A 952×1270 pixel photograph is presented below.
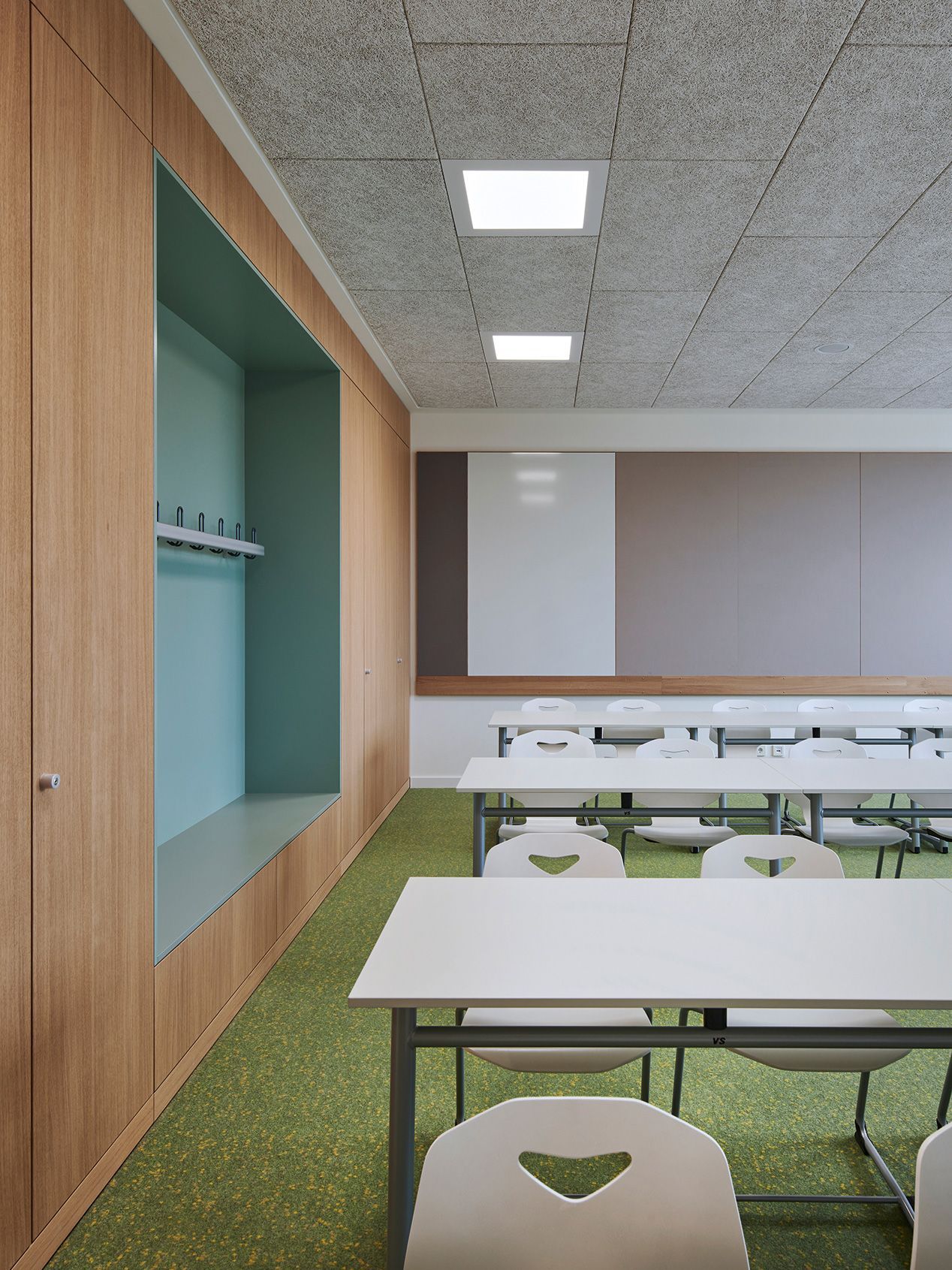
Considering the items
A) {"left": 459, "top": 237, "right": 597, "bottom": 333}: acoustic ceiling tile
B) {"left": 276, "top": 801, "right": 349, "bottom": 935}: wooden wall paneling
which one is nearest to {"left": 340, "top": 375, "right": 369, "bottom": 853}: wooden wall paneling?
{"left": 276, "top": 801, "right": 349, "bottom": 935}: wooden wall paneling

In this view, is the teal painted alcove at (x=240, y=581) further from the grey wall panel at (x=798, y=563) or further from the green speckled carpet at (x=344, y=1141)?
the grey wall panel at (x=798, y=563)

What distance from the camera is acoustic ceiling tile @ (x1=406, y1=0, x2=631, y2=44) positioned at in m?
2.11

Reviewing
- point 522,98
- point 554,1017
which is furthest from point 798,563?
point 554,1017

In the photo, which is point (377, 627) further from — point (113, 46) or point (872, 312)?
point (113, 46)

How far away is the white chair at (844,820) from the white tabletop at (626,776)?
0.27m

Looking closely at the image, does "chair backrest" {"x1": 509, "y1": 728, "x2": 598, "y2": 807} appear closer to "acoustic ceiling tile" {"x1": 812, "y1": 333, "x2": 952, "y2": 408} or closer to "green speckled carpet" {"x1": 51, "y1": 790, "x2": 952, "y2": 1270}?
"green speckled carpet" {"x1": 51, "y1": 790, "x2": 952, "y2": 1270}

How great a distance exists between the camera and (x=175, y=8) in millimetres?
2139

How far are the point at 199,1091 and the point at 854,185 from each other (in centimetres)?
380

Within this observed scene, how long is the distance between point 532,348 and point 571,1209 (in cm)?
482

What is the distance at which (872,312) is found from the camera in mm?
4398

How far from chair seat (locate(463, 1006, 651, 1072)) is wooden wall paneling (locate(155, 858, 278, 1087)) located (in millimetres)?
952

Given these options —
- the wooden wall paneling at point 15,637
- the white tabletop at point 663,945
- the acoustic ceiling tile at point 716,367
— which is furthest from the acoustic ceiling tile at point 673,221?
the white tabletop at point 663,945

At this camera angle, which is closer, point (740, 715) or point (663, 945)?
point (663, 945)

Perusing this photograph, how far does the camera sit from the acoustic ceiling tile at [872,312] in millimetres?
4160
